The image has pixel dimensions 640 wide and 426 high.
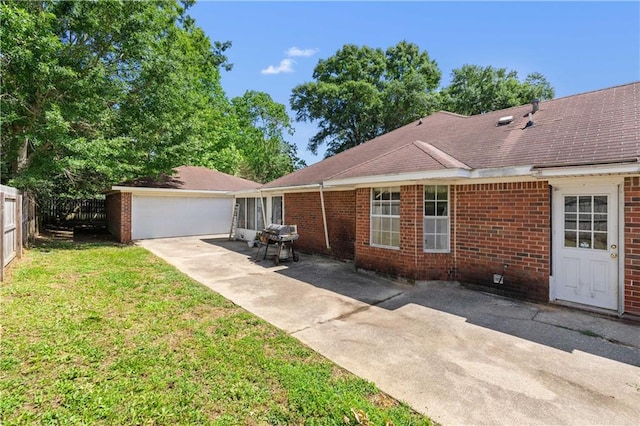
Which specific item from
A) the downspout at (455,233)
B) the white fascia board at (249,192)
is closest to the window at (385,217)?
the downspout at (455,233)

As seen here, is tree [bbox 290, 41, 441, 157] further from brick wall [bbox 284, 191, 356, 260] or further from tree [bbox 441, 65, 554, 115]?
brick wall [bbox 284, 191, 356, 260]

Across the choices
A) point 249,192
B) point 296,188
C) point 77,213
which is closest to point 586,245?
point 296,188

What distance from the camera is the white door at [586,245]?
17.4 feet

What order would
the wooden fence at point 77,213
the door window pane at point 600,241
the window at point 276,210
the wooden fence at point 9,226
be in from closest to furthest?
the door window pane at point 600,241 → the wooden fence at point 9,226 → the window at point 276,210 → the wooden fence at point 77,213

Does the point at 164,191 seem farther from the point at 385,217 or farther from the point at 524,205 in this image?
the point at 524,205

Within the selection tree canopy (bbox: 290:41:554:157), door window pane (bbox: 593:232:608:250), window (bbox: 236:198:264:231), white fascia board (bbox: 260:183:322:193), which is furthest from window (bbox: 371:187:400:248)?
tree canopy (bbox: 290:41:554:157)

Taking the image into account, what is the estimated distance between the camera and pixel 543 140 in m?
6.48

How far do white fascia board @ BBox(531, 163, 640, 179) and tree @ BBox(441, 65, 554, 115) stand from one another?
21578 millimetres

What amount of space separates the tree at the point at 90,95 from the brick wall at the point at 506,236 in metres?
12.4

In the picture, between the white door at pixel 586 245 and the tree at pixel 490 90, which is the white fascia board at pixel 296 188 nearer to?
the white door at pixel 586 245

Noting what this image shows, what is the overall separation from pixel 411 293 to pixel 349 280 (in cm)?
169

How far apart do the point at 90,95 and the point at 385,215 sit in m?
11.8

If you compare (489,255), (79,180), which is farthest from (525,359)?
(79,180)

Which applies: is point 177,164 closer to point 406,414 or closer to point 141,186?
point 141,186
